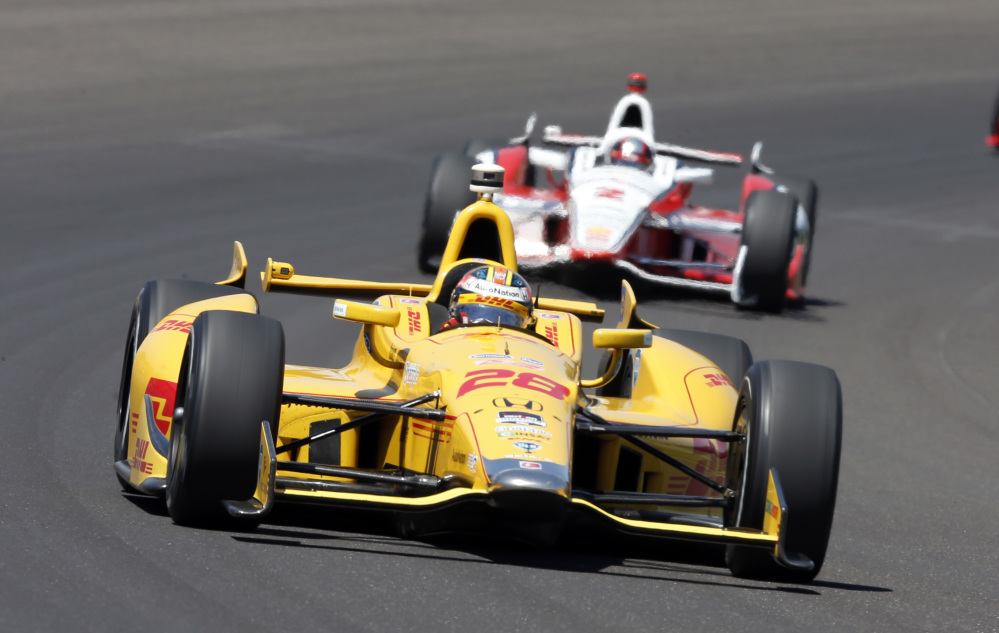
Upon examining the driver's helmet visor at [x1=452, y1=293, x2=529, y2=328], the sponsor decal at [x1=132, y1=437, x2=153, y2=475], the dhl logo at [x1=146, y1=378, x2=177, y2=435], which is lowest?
the sponsor decal at [x1=132, y1=437, x2=153, y2=475]

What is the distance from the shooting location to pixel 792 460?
23.5 feet

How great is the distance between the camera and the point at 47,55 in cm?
2619

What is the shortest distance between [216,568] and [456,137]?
703 inches

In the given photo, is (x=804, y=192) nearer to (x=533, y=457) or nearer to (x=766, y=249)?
(x=766, y=249)

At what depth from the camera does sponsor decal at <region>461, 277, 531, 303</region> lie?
324 inches

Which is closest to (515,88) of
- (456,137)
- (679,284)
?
(456,137)

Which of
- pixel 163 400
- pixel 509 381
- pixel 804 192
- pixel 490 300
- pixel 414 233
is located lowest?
pixel 163 400

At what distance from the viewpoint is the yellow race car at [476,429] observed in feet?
22.5

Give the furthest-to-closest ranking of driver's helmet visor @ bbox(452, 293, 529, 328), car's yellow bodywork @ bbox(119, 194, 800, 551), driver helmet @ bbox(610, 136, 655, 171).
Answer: driver helmet @ bbox(610, 136, 655, 171) → driver's helmet visor @ bbox(452, 293, 529, 328) → car's yellow bodywork @ bbox(119, 194, 800, 551)

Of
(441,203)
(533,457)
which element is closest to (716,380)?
(533,457)

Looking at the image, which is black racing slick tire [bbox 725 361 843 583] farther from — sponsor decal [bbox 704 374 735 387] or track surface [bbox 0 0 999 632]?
sponsor decal [bbox 704 374 735 387]

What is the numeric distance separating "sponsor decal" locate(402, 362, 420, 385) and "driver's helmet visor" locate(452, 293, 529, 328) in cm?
47

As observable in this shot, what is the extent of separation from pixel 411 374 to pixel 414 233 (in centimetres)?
1085

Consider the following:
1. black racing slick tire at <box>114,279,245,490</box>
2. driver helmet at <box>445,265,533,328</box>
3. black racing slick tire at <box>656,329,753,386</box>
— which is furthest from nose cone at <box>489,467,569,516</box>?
black racing slick tire at <box>656,329,753,386</box>
